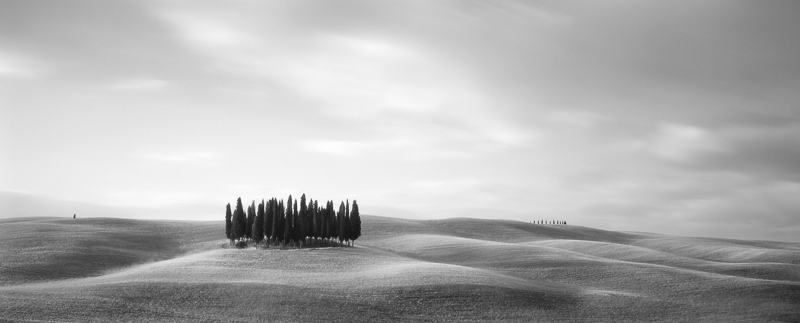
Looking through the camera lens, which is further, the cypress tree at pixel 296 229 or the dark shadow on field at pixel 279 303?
the cypress tree at pixel 296 229

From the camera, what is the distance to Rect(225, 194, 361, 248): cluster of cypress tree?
89.8 m

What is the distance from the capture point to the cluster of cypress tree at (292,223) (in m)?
89.8

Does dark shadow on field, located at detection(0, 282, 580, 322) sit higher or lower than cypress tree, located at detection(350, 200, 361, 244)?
lower

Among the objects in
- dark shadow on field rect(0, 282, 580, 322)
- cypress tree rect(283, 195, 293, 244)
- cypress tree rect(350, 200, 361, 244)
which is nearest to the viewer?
dark shadow on field rect(0, 282, 580, 322)

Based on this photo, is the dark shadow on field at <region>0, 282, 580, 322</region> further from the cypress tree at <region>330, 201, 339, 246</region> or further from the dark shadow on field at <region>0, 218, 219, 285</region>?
the cypress tree at <region>330, 201, 339, 246</region>

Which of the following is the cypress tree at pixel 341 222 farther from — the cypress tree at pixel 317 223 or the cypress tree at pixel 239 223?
the cypress tree at pixel 239 223

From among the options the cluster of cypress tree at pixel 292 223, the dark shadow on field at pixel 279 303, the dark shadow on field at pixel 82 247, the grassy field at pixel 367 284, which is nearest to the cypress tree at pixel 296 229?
the cluster of cypress tree at pixel 292 223

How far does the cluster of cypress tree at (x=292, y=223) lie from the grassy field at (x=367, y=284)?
4.57 metres

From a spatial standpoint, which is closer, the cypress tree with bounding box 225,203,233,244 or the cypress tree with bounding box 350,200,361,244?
the cypress tree with bounding box 350,200,361,244

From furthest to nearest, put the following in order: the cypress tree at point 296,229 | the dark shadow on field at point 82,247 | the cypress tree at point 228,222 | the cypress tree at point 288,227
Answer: the cypress tree at point 228,222 < the cypress tree at point 296,229 < the cypress tree at point 288,227 < the dark shadow on field at point 82,247

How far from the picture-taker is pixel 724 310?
173 feet

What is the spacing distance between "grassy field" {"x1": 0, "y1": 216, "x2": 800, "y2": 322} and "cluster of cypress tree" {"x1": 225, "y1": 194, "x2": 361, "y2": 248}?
180 inches

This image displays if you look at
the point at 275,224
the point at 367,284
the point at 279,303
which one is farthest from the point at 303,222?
the point at 279,303

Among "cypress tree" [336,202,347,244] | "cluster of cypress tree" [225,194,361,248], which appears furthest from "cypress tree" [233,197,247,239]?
"cypress tree" [336,202,347,244]
